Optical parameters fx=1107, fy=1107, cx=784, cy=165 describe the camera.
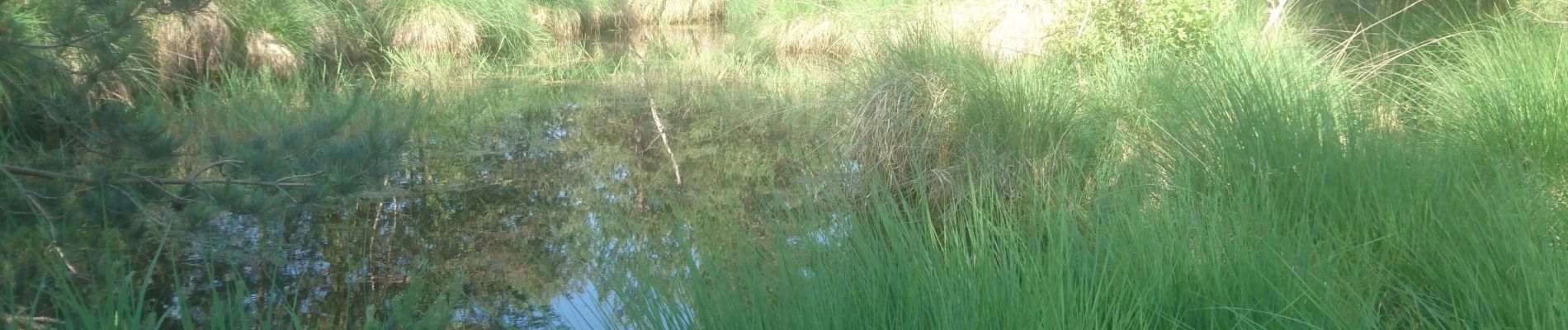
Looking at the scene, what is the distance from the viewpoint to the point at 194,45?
7.13m

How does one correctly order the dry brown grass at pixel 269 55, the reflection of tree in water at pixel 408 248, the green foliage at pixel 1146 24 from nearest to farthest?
the reflection of tree in water at pixel 408 248 → the green foliage at pixel 1146 24 → the dry brown grass at pixel 269 55

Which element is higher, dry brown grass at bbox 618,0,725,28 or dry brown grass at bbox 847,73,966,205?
dry brown grass at bbox 847,73,966,205

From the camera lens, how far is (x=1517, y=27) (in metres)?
4.72

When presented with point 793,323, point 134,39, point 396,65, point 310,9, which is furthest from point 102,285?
point 396,65

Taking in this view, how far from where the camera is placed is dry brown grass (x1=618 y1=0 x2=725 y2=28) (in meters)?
16.2

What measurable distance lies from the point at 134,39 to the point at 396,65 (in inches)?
253

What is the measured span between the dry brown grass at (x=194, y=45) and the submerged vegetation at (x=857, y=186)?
2cm

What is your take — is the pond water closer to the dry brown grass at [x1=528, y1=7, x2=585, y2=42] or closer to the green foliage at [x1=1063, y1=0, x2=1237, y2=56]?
the green foliage at [x1=1063, y1=0, x2=1237, y2=56]

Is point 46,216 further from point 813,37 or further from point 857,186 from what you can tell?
point 813,37

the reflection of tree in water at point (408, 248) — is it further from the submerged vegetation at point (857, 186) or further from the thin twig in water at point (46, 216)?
the thin twig in water at point (46, 216)

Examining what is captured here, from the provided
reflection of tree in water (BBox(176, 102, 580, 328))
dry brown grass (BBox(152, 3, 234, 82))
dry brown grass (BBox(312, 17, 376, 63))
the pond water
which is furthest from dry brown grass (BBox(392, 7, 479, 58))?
reflection of tree in water (BBox(176, 102, 580, 328))

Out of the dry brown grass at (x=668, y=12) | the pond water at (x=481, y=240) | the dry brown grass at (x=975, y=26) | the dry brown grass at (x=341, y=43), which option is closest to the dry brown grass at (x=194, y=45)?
the dry brown grass at (x=341, y=43)

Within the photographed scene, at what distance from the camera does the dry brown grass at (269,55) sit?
745 cm

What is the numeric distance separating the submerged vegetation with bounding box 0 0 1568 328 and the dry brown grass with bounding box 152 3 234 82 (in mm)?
25
